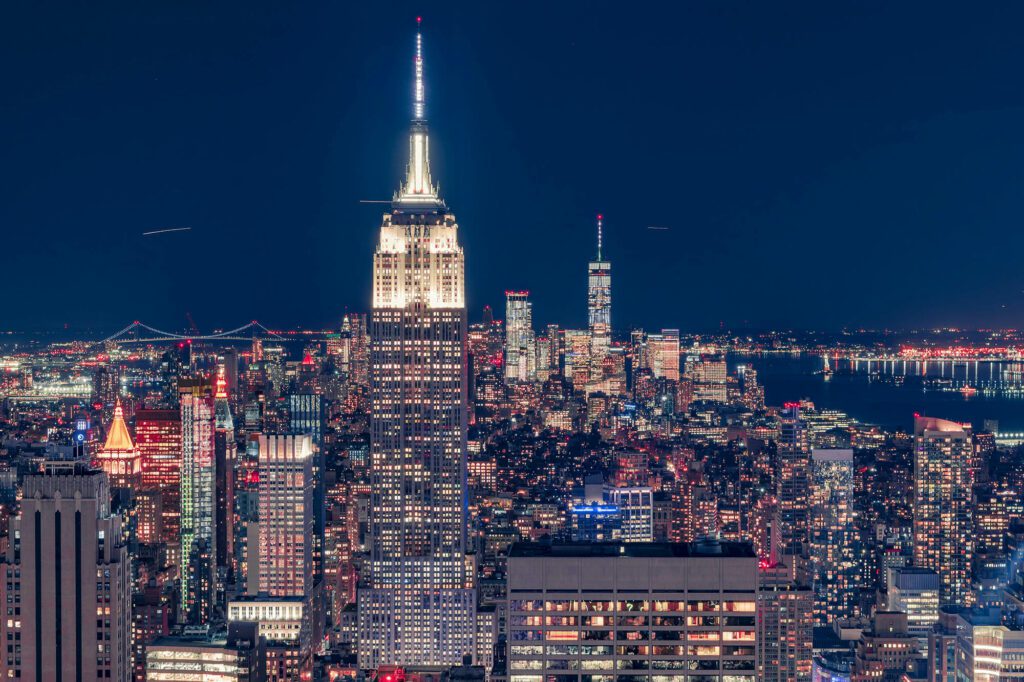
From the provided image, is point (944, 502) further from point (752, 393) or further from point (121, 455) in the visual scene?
point (121, 455)

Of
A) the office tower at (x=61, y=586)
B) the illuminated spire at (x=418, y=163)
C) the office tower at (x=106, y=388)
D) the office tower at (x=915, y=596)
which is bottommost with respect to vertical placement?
the office tower at (x=915, y=596)

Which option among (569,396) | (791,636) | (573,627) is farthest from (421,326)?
(573,627)

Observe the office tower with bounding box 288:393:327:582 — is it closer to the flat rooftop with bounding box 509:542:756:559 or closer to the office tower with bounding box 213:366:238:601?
the office tower with bounding box 213:366:238:601

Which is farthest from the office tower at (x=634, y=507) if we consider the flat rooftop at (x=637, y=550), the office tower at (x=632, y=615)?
the office tower at (x=632, y=615)

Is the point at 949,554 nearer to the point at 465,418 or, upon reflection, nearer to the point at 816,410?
the point at 465,418

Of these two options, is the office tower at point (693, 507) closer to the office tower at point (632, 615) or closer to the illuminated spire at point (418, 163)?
the illuminated spire at point (418, 163)

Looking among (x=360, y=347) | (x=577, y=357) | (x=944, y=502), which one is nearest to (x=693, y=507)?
(x=944, y=502)

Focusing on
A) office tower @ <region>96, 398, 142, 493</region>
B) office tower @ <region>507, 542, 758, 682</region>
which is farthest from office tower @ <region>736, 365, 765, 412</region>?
A: office tower @ <region>507, 542, 758, 682</region>

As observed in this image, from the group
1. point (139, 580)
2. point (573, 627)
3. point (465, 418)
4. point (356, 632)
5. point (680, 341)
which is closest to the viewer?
point (573, 627)
